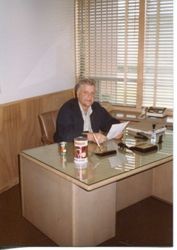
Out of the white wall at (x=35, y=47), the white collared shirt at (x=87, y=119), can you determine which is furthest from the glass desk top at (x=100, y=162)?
the white wall at (x=35, y=47)

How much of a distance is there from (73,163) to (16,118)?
144cm

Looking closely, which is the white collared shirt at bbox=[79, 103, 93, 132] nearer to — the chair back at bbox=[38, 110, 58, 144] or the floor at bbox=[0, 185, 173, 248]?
the chair back at bbox=[38, 110, 58, 144]

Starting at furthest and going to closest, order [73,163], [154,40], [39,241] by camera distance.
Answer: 1. [154,40]
2. [39,241]
3. [73,163]

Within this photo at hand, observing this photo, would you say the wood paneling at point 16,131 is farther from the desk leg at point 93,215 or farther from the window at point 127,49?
the desk leg at point 93,215

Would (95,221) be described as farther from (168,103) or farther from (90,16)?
(90,16)

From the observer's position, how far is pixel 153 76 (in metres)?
3.94

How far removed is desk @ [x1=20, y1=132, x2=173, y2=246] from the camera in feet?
7.34

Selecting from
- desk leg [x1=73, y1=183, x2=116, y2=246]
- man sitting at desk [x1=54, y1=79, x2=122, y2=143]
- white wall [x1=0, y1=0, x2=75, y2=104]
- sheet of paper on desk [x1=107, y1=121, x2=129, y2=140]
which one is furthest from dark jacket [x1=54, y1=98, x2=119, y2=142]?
white wall [x1=0, y1=0, x2=75, y2=104]

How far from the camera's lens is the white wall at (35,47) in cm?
346

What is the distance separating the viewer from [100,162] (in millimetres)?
2389

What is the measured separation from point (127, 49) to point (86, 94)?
4.18 feet

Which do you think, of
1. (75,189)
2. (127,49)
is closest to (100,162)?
(75,189)

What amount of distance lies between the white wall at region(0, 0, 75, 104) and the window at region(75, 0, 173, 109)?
219 millimetres

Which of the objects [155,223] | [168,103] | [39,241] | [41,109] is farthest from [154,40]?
[39,241]
